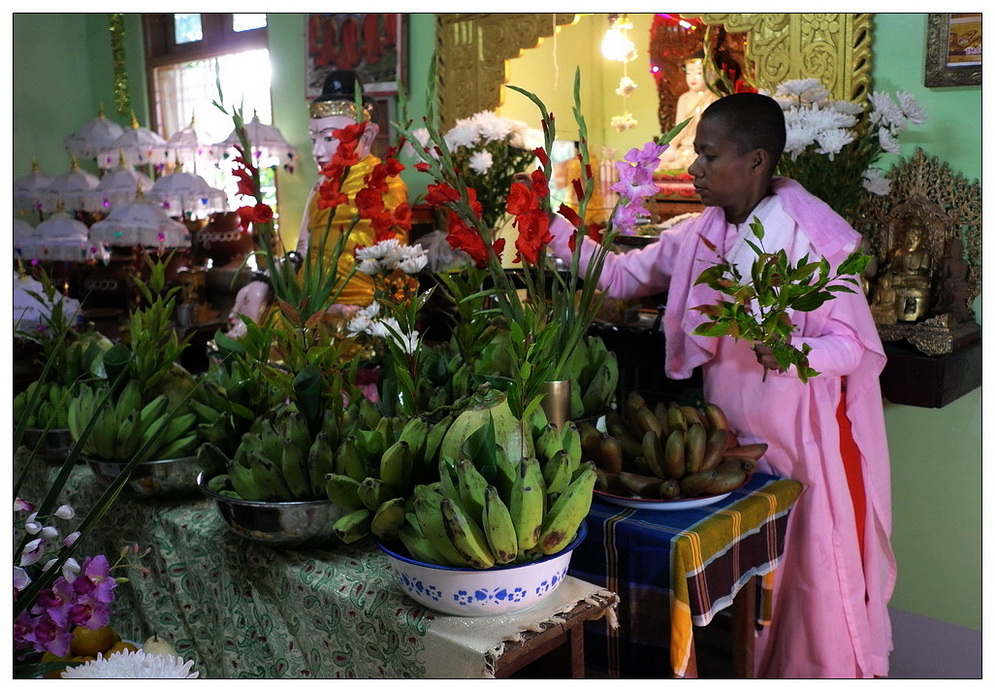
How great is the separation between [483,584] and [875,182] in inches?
71.1

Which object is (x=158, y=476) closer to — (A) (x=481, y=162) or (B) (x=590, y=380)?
(B) (x=590, y=380)

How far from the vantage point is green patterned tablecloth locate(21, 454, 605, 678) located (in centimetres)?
117

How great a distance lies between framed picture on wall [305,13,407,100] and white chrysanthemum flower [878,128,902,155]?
2073mm

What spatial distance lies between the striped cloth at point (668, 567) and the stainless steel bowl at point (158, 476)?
0.67m

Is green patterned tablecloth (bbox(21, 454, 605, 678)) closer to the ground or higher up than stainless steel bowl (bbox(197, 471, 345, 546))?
closer to the ground

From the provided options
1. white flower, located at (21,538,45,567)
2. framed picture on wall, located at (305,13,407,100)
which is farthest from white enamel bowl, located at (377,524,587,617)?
framed picture on wall, located at (305,13,407,100)

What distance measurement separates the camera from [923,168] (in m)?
2.49

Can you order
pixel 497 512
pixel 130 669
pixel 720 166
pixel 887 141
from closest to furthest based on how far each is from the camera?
1. pixel 130 669
2. pixel 497 512
3. pixel 720 166
4. pixel 887 141

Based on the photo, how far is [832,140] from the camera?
2.30 m

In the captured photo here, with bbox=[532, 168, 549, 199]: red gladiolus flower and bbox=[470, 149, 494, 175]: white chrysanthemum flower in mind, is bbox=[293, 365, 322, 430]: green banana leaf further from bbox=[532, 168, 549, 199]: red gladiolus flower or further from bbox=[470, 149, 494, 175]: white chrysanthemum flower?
bbox=[470, 149, 494, 175]: white chrysanthemum flower

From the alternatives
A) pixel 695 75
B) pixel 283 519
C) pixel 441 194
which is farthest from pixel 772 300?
pixel 695 75

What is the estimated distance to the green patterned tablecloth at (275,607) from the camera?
1174 millimetres

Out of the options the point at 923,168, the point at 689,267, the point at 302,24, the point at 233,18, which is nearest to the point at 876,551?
the point at 689,267

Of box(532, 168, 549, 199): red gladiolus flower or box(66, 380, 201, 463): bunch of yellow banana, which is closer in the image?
box(532, 168, 549, 199): red gladiolus flower
